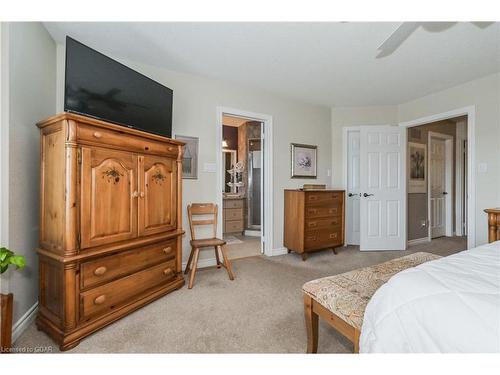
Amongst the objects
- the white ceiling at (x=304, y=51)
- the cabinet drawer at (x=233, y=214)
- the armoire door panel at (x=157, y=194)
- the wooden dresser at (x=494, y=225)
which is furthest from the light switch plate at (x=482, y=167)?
the cabinet drawer at (x=233, y=214)

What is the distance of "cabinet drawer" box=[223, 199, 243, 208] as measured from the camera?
189 inches

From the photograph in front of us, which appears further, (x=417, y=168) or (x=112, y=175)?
(x=417, y=168)

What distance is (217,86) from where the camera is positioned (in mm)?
2994

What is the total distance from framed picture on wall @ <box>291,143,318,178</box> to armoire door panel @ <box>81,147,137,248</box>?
2387 mm

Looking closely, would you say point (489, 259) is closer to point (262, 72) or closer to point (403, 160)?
point (262, 72)

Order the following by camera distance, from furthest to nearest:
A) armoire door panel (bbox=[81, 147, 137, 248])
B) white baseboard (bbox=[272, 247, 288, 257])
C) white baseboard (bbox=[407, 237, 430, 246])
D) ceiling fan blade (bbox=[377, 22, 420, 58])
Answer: white baseboard (bbox=[407, 237, 430, 246]) < white baseboard (bbox=[272, 247, 288, 257]) < ceiling fan blade (bbox=[377, 22, 420, 58]) < armoire door panel (bbox=[81, 147, 137, 248])

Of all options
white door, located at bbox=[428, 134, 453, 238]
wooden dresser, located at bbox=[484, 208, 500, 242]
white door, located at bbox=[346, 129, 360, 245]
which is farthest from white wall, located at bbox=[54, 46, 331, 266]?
white door, located at bbox=[428, 134, 453, 238]

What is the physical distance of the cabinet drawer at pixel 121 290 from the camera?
1519 mm

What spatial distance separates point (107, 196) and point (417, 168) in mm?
4733

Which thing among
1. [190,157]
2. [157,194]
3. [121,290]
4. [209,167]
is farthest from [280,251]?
[121,290]

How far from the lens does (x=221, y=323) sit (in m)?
1.68

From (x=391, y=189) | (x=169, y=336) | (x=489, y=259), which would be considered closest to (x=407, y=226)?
(x=391, y=189)

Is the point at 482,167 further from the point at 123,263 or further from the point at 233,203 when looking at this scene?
the point at 123,263

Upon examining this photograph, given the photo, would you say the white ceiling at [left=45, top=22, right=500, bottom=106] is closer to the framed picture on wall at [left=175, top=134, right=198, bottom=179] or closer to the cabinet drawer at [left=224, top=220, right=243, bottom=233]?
the framed picture on wall at [left=175, top=134, right=198, bottom=179]
